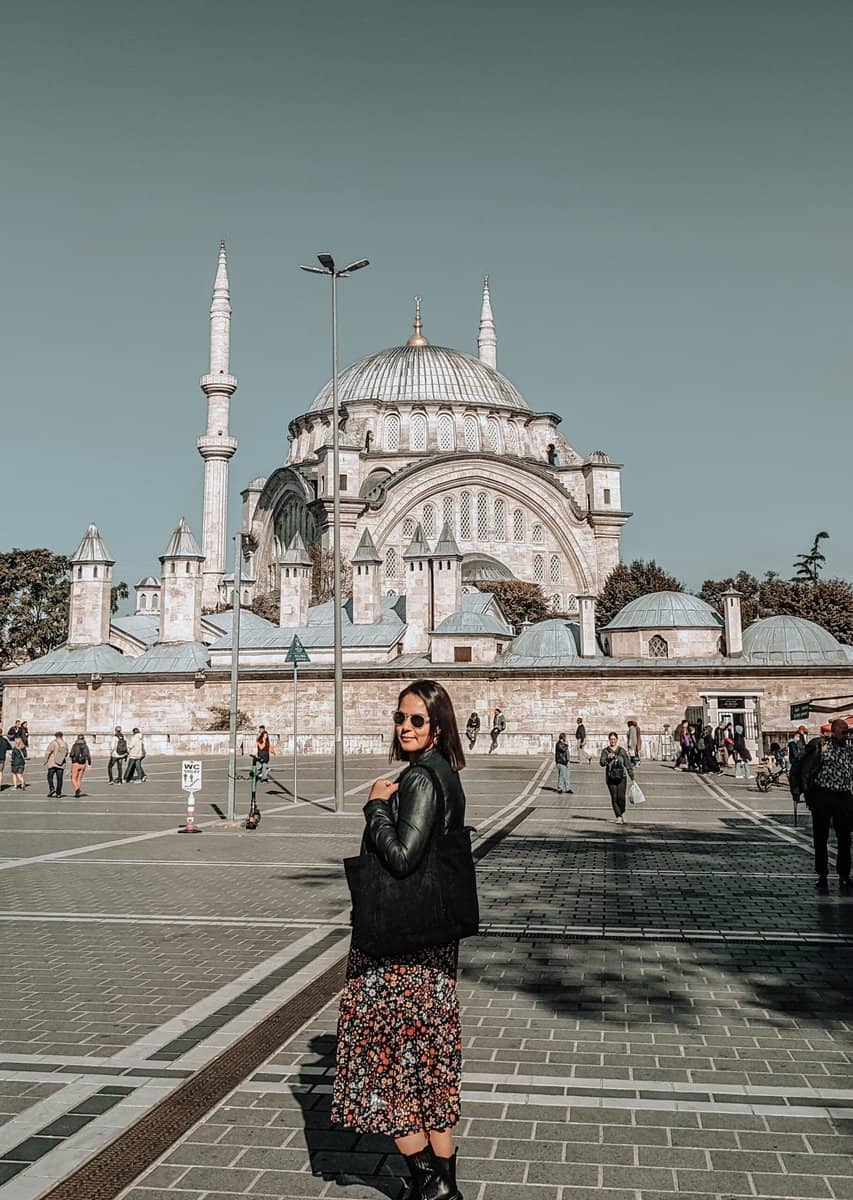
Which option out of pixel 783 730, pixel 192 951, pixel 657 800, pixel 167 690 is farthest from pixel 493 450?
pixel 192 951

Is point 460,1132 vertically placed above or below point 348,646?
below

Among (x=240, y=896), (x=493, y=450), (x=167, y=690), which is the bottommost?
(x=240, y=896)

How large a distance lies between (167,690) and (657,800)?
23569mm

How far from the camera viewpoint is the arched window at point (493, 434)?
241 ft

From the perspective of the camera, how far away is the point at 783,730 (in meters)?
30.7

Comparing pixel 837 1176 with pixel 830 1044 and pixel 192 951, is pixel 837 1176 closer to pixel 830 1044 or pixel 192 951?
pixel 830 1044

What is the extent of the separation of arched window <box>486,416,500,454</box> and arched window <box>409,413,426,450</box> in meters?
4.93

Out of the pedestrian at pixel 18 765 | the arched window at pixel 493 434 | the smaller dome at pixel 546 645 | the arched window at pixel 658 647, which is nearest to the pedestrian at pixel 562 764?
the pedestrian at pixel 18 765

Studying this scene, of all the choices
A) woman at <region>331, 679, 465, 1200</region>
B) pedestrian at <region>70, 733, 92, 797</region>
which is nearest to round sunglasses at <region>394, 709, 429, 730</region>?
woman at <region>331, 679, 465, 1200</region>

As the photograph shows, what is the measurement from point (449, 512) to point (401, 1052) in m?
62.1

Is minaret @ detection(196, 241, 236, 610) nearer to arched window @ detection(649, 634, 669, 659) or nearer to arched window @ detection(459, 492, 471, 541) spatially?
arched window @ detection(459, 492, 471, 541)

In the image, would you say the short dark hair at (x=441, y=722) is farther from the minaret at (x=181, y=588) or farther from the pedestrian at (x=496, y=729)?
the minaret at (x=181, y=588)

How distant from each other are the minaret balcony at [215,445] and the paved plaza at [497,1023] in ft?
164

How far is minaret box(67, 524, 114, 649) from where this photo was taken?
42.1 meters
